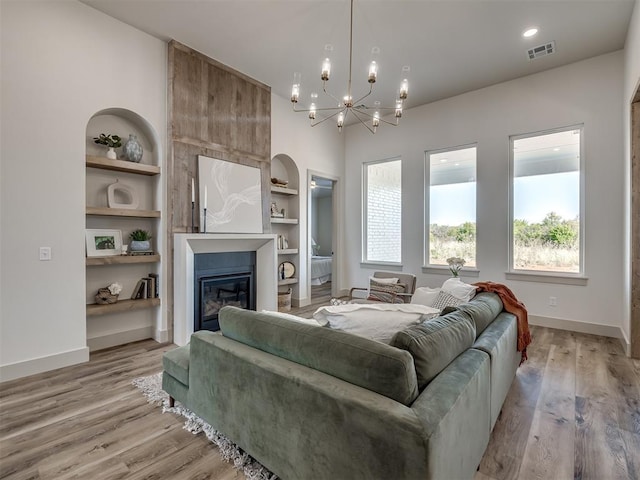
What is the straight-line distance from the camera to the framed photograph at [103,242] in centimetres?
335

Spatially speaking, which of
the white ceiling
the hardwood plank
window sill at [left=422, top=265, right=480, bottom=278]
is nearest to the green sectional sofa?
the hardwood plank

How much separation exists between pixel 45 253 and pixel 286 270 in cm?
329

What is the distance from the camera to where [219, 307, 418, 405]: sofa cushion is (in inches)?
48.6

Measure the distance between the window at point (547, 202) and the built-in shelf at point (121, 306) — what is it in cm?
486

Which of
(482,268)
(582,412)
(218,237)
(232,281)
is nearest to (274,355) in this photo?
(582,412)

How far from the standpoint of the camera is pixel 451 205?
17.0 feet

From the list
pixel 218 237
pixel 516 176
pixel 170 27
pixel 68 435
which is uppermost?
pixel 170 27

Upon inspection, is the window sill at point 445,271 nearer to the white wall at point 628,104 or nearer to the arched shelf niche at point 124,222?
the white wall at point 628,104

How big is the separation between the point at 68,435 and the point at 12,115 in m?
2.66

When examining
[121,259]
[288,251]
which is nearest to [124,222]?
[121,259]

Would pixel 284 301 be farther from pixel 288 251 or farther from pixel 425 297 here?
pixel 425 297

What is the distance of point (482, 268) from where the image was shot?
15.8 ft

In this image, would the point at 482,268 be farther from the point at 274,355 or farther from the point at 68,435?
the point at 68,435

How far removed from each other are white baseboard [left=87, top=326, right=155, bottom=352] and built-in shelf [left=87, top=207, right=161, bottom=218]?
4.46ft
